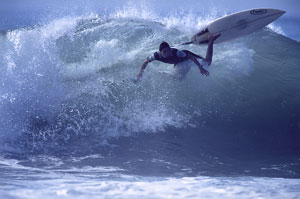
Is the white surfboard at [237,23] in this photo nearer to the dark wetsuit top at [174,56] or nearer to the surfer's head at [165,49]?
the dark wetsuit top at [174,56]

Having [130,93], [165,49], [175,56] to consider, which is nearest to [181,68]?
[175,56]

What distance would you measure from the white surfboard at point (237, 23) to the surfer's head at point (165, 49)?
145cm

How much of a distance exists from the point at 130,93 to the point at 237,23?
314 cm

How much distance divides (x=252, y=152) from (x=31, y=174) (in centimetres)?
414

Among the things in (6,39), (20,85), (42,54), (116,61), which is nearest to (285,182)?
(116,61)

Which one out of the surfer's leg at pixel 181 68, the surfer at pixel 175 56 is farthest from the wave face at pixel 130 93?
the surfer at pixel 175 56

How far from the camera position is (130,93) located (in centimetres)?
703

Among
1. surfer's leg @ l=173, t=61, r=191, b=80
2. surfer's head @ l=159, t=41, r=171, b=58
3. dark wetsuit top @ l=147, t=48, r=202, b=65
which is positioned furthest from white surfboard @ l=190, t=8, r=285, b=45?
surfer's head @ l=159, t=41, r=171, b=58

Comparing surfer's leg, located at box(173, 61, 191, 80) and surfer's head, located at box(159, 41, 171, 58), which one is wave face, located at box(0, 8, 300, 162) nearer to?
surfer's leg, located at box(173, 61, 191, 80)

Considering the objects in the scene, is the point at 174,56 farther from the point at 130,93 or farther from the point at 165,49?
the point at 130,93

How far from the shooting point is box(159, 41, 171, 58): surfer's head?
5.12 metres

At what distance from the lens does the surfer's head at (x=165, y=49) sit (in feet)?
16.8

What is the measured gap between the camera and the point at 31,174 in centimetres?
406

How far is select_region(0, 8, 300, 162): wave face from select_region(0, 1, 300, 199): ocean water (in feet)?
0.10
